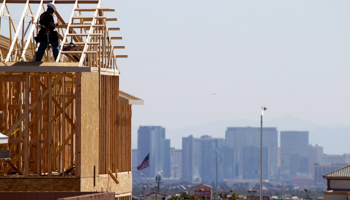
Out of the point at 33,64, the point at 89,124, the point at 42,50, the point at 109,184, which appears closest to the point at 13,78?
the point at 33,64

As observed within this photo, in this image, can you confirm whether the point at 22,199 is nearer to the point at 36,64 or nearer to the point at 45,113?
the point at 36,64

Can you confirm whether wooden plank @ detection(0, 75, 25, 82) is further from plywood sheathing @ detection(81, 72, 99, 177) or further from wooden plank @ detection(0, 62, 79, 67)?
plywood sheathing @ detection(81, 72, 99, 177)

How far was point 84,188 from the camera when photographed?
2491 cm

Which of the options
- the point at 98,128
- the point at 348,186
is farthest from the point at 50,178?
the point at 348,186

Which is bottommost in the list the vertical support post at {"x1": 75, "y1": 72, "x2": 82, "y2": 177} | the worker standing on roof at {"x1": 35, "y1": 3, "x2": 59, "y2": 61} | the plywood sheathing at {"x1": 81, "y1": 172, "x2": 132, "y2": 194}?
the plywood sheathing at {"x1": 81, "y1": 172, "x2": 132, "y2": 194}

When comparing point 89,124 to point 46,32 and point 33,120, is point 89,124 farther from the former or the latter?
point 46,32

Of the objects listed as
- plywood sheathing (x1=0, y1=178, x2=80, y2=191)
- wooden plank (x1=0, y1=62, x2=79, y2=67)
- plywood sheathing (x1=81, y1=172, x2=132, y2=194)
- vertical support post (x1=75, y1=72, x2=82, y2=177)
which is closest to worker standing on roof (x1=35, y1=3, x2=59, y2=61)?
wooden plank (x1=0, y1=62, x2=79, y2=67)

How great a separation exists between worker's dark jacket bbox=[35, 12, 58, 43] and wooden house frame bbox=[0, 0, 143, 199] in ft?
1.63

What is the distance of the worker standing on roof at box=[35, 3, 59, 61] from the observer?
2614 cm

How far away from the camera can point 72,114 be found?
101 feet

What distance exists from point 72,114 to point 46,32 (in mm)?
5349

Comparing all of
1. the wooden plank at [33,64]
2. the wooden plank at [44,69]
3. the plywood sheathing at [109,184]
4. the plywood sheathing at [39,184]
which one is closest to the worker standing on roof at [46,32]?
the wooden plank at [33,64]

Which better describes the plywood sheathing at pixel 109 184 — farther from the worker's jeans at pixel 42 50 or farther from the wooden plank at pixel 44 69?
the worker's jeans at pixel 42 50

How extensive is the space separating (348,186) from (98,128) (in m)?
45.0
